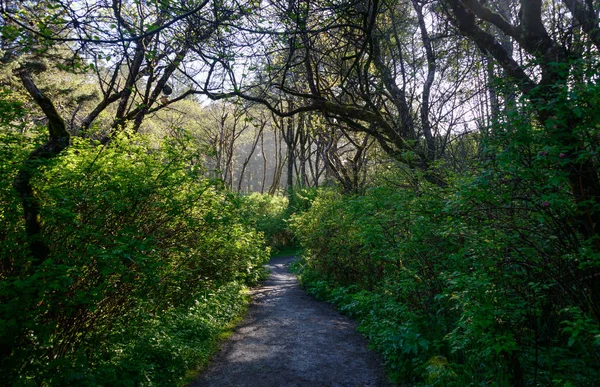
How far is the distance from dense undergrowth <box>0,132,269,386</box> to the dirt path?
0.54 m

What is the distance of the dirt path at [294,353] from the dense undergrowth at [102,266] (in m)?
0.54

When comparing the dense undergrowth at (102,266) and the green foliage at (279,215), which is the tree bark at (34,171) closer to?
the dense undergrowth at (102,266)

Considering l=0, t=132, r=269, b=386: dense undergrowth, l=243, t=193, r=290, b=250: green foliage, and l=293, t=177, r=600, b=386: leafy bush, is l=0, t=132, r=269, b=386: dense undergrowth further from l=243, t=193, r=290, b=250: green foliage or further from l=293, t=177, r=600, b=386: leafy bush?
l=243, t=193, r=290, b=250: green foliage

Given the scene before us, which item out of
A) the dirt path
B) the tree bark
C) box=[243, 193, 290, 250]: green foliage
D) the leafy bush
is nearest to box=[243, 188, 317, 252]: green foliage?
box=[243, 193, 290, 250]: green foliage

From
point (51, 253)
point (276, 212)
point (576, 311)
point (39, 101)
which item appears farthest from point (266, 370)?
point (276, 212)

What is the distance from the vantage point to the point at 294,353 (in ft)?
19.2

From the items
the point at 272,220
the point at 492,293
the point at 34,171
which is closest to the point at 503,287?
the point at 492,293

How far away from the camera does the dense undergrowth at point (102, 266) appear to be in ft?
11.8

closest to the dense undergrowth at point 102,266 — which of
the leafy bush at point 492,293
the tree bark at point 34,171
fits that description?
the tree bark at point 34,171

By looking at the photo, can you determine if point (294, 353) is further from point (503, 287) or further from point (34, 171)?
point (34, 171)

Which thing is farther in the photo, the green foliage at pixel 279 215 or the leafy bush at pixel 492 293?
the green foliage at pixel 279 215

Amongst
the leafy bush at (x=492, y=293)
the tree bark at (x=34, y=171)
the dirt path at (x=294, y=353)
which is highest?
the tree bark at (x=34, y=171)

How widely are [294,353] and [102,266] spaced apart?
10.5ft

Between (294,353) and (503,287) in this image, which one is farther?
(294,353)
